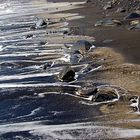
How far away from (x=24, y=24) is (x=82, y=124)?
83.7 ft

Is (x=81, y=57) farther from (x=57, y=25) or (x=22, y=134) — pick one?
(x=57, y=25)

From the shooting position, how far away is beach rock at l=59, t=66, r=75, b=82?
1966cm

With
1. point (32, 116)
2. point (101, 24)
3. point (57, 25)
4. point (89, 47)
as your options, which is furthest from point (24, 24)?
point (32, 116)

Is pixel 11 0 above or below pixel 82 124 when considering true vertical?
below

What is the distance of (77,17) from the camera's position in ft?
129

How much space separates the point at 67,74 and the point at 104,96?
3.56 m

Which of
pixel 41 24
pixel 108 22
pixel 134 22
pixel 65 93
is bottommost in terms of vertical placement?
pixel 41 24

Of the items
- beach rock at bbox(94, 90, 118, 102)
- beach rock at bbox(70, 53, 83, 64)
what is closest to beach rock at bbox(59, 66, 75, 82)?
beach rock at bbox(70, 53, 83, 64)

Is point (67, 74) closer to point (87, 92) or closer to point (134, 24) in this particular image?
point (87, 92)

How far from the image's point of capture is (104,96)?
16.6m

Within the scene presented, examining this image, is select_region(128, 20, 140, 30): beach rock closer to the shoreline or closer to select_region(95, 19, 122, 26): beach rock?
the shoreline

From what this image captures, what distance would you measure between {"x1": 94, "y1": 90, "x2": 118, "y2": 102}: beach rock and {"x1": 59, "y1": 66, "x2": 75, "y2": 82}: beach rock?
2.77 m

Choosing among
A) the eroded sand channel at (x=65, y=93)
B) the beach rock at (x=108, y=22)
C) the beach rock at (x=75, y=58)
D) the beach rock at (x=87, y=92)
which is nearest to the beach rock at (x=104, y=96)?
the eroded sand channel at (x=65, y=93)

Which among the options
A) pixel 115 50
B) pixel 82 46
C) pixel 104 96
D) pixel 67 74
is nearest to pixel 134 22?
pixel 82 46
